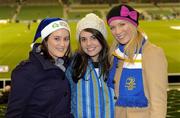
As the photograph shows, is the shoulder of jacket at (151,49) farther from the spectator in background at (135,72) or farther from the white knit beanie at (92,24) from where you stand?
the white knit beanie at (92,24)

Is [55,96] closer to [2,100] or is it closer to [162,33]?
[2,100]

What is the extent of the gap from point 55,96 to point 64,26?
0.62 meters

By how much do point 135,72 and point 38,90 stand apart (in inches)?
32.0

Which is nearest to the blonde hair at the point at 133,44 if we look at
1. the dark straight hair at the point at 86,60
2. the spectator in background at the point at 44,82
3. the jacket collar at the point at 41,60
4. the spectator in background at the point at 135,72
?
the spectator in background at the point at 135,72

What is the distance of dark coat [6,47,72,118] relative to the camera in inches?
114

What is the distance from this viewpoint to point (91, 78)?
3279mm

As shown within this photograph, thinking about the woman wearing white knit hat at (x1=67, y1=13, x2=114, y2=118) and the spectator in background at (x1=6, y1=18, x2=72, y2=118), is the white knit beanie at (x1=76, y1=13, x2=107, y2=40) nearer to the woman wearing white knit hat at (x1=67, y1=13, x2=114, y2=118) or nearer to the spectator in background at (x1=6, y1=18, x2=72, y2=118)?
the woman wearing white knit hat at (x1=67, y1=13, x2=114, y2=118)

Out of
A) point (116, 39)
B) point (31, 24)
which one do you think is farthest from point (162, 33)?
point (116, 39)

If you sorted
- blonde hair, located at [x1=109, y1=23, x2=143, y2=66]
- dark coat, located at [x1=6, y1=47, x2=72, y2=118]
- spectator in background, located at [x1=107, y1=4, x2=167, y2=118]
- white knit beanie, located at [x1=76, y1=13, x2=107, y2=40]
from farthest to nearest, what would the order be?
white knit beanie, located at [x1=76, y1=13, x2=107, y2=40] → blonde hair, located at [x1=109, y1=23, x2=143, y2=66] → spectator in background, located at [x1=107, y1=4, x2=167, y2=118] → dark coat, located at [x1=6, y1=47, x2=72, y2=118]

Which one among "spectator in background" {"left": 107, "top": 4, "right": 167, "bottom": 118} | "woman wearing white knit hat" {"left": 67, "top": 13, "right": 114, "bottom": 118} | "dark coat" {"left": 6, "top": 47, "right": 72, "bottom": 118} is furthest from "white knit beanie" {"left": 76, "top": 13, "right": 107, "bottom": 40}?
"dark coat" {"left": 6, "top": 47, "right": 72, "bottom": 118}

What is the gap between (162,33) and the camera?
25.2m

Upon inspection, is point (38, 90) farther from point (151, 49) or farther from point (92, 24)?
point (151, 49)

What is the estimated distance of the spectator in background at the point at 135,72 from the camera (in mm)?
3080

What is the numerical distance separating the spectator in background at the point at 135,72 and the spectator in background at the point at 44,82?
1.46ft
